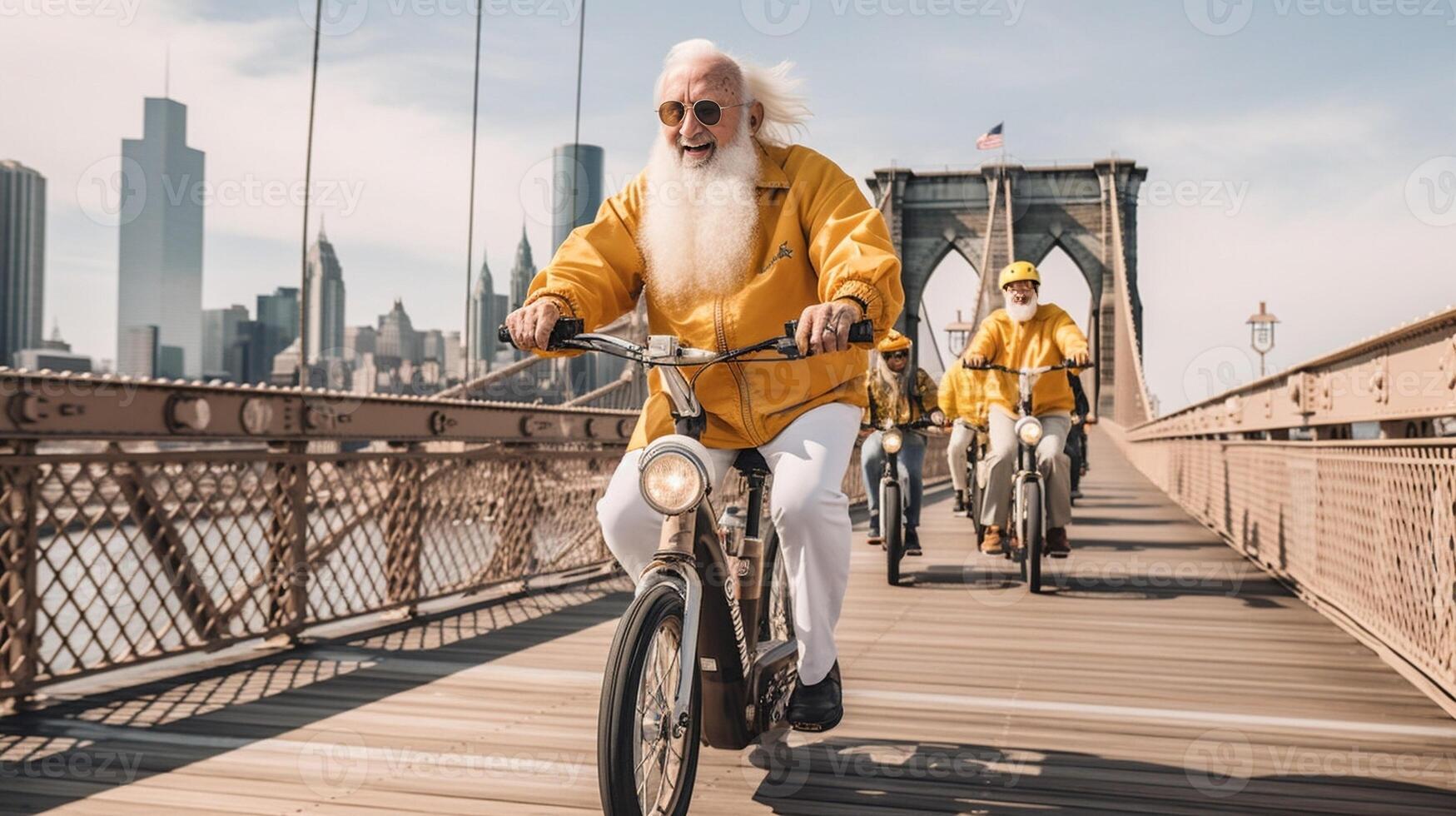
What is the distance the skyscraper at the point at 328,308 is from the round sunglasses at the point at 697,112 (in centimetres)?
1055

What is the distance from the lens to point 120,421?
10.1 feet

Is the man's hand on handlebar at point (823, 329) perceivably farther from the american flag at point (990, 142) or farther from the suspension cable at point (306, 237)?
the american flag at point (990, 142)

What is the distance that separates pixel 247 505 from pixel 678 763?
2.17 meters

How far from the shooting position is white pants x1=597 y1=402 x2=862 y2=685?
2211mm

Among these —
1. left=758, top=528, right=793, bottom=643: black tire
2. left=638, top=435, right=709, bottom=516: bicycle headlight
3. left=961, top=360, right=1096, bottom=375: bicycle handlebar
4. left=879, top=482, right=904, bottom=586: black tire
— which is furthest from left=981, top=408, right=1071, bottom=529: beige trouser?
left=638, top=435, right=709, bottom=516: bicycle headlight

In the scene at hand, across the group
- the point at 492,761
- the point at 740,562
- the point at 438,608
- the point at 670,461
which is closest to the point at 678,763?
the point at 740,562

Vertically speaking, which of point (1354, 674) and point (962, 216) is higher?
point (962, 216)

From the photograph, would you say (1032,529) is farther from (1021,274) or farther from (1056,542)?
(1021,274)

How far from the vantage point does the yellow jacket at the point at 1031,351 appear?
5.87 metres

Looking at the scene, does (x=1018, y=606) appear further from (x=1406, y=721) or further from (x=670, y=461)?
(x=670, y=461)

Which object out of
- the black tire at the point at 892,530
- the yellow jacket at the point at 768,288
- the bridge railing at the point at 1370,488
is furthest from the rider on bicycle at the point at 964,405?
the yellow jacket at the point at 768,288

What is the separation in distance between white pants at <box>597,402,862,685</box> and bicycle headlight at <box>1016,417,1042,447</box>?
332 centimetres

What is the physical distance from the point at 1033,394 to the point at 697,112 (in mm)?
3849

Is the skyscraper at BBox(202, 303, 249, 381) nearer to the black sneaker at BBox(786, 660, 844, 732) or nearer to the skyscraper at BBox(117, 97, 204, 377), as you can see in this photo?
the skyscraper at BBox(117, 97, 204, 377)
